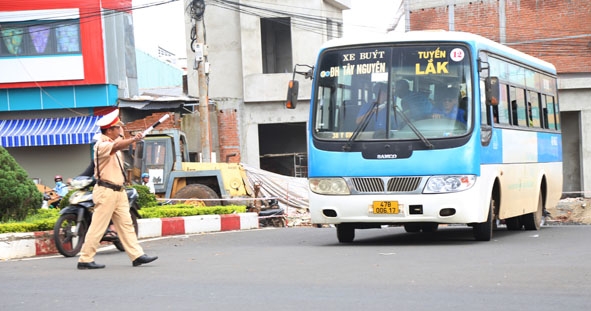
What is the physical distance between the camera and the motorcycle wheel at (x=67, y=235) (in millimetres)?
13062

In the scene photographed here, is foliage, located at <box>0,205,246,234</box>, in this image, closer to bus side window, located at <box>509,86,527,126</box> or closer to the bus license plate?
the bus license plate

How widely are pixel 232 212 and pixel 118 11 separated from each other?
15886 millimetres

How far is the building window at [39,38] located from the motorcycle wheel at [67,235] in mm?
21963

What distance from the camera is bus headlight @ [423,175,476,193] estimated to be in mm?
13734

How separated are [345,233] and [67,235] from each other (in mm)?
4370

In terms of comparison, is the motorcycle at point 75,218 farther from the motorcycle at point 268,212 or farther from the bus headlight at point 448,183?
the motorcycle at point 268,212

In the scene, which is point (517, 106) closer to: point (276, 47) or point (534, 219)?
point (534, 219)

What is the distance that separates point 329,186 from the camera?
47.0 ft

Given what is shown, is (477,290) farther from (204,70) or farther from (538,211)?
(204,70)

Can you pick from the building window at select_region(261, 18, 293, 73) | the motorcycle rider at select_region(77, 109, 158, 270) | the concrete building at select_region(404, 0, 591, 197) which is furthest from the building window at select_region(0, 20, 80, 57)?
the motorcycle rider at select_region(77, 109, 158, 270)

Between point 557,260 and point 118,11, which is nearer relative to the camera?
point 557,260

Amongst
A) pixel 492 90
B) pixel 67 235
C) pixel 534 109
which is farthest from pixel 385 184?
pixel 534 109

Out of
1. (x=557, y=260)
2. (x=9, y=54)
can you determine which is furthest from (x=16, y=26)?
(x=557, y=260)

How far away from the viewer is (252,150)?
129ft
